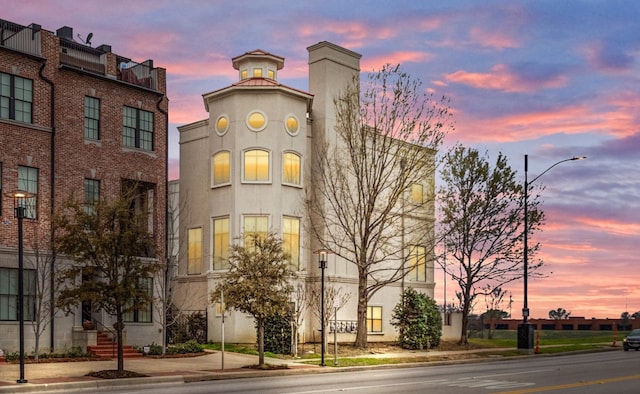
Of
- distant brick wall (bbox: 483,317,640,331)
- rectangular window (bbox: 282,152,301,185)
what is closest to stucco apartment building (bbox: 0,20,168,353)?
rectangular window (bbox: 282,152,301,185)

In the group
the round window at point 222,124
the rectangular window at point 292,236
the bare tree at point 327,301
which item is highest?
the round window at point 222,124

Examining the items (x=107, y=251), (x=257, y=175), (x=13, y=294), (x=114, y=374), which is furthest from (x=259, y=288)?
(x=257, y=175)

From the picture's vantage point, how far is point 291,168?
44.4 meters

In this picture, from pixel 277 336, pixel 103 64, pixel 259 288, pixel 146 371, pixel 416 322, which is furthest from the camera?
pixel 416 322

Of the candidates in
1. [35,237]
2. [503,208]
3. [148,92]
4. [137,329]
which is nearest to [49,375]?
[35,237]

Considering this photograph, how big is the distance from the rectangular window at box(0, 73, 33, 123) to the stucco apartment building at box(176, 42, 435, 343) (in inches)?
473

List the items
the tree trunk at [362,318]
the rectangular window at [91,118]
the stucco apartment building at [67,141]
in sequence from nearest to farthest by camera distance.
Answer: the stucco apartment building at [67,141]
the rectangular window at [91,118]
the tree trunk at [362,318]

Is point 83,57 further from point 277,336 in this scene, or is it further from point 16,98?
point 277,336

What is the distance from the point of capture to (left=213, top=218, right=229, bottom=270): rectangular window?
43491mm

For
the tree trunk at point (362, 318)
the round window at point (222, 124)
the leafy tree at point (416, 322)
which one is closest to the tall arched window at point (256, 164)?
the round window at point (222, 124)

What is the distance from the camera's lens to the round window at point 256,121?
43469 millimetres

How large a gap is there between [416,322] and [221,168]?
13637 millimetres

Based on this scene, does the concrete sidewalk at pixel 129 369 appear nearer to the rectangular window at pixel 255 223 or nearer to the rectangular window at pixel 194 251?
the rectangular window at pixel 255 223

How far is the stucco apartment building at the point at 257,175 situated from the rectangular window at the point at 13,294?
11067 millimetres
